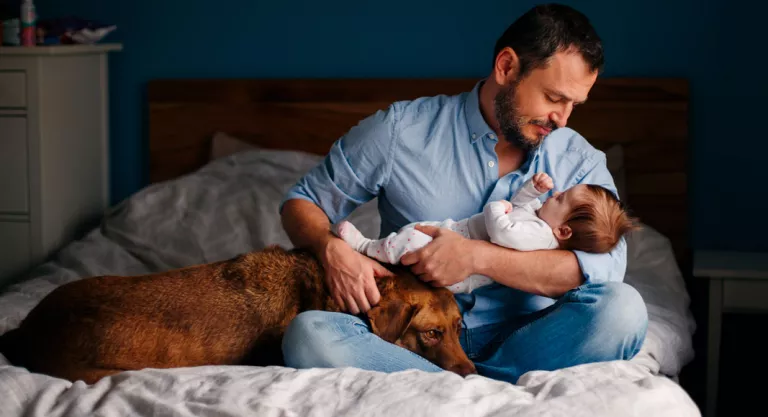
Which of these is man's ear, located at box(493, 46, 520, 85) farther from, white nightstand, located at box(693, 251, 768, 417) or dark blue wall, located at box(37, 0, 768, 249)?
dark blue wall, located at box(37, 0, 768, 249)

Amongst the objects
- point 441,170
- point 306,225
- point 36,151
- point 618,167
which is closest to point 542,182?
point 441,170

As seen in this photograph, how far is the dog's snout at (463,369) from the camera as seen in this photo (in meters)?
1.86

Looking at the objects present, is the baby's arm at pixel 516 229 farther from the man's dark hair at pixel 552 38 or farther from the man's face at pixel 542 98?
the man's dark hair at pixel 552 38

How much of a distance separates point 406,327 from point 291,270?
27cm

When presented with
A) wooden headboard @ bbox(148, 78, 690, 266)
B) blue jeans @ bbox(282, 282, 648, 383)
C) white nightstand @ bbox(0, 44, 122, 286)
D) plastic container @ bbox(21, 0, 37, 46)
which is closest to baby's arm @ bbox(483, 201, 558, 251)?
blue jeans @ bbox(282, 282, 648, 383)

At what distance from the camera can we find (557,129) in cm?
212

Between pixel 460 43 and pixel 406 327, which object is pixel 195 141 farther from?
pixel 406 327

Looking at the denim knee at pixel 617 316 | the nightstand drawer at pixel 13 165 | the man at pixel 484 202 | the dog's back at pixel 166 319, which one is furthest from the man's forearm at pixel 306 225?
the nightstand drawer at pixel 13 165

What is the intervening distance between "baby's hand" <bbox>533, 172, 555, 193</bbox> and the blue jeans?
0.73 feet

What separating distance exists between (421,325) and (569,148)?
626 millimetres

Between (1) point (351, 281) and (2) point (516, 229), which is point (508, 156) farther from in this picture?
(1) point (351, 281)

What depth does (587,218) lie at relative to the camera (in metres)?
1.95

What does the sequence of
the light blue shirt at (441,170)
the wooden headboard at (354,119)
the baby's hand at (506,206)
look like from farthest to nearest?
the wooden headboard at (354,119), the light blue shirt at (441,170), the baby's hand at (506,206)

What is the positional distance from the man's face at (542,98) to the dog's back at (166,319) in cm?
56
